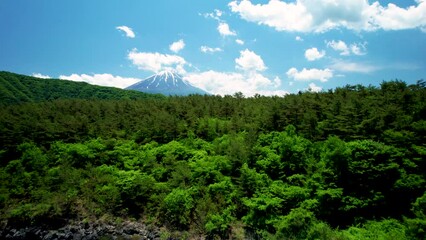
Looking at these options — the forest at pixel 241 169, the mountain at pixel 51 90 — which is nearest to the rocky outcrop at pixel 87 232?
the forest at pixel 241 169

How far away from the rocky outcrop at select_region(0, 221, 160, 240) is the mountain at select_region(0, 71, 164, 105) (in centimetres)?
7398

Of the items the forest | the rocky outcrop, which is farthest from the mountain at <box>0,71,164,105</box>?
the rocky outcrop

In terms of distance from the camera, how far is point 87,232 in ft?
74.6

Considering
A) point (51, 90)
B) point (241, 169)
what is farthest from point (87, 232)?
point (51, 90)

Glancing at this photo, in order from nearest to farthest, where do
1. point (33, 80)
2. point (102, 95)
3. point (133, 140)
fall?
point (133, 140), point (102, 95), point (33, 80)

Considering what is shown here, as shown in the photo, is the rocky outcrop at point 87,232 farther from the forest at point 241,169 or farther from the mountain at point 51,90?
the mountain at point 51,90

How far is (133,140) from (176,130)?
5.36m

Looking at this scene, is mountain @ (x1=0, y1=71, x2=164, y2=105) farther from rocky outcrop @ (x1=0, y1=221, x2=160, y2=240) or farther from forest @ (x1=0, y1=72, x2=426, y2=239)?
rocky outcrop @ (x1=0, y1=221, x2=160, y2=240)

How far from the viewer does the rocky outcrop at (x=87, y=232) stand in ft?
72.7

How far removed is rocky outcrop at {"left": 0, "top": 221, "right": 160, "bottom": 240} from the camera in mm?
22172

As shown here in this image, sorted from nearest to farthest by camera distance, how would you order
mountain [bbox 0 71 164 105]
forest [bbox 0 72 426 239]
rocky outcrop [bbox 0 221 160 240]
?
forest [bbox 0 72 426 239] → rocky outcrop [bbox 0 221 160 240] → mountain [bbox 0 71 164 105]

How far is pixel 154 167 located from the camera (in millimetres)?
27094

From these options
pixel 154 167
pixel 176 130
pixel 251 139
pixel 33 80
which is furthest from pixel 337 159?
pixel 33 80

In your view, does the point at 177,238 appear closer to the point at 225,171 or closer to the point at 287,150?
the point at 225,171
